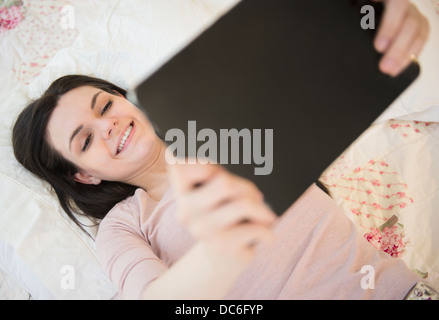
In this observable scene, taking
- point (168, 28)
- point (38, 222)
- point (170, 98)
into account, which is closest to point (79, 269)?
point (38, 222)

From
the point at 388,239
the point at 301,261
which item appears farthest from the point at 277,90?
the point at 388,239

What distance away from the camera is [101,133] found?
32.9 inches

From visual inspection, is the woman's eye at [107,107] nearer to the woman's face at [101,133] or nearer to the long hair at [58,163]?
the woman's face at [101,133]

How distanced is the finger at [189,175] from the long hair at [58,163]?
2.09ft

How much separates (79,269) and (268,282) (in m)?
0.50

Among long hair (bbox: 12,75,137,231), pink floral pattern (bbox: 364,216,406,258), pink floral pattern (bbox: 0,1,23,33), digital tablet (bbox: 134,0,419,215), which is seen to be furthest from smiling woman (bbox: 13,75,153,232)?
pink floral pattern (bbox: 364,216,406,258)

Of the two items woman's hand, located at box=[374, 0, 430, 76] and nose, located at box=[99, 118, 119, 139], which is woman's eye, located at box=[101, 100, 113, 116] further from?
woman's hand, located at box=[374, 0, 430, 76]

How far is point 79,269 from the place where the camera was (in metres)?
0.90

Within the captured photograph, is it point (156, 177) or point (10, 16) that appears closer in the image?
point (156, 177)

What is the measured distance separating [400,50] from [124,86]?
0.87 metres

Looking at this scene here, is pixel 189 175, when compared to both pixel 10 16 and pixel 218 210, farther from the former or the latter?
pixel 10 16

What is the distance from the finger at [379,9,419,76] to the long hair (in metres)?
0.75
